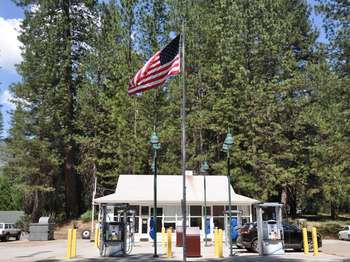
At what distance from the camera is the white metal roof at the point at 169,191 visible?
34500 mm

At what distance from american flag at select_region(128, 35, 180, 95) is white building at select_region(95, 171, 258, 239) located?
19316 mm

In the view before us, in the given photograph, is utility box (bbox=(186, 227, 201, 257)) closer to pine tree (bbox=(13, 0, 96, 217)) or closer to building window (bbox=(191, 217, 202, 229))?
building window (bbox=(191, 217, 202, 229))

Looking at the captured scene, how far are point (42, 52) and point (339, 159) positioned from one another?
2826 centimetres

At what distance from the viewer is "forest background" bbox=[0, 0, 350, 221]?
137 ft

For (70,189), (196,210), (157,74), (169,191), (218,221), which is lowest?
(218,221)

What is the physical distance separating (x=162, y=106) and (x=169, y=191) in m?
10.0

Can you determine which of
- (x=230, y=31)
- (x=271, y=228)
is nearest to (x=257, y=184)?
(x=230, y=31)

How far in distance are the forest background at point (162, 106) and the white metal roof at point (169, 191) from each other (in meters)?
4.47

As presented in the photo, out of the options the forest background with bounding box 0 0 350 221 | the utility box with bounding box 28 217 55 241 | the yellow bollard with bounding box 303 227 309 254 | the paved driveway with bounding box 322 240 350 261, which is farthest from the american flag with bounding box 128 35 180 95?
the forest background with bounding box 0 0 350 221

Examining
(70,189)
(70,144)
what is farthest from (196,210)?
(70,189)

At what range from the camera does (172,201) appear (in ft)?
113

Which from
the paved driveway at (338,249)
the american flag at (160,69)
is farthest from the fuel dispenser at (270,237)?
the american flag at (160,69)

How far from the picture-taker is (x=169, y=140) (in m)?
42.0

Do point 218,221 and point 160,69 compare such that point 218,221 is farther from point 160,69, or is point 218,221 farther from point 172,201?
point 160,69
